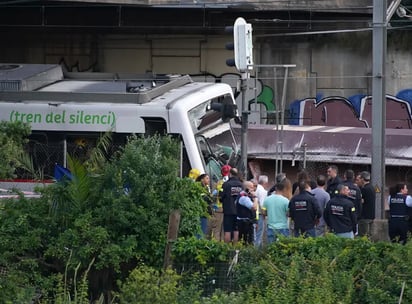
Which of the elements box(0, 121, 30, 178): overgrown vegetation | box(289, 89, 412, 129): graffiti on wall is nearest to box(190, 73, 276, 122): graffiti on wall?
box(289, 89, 412, 129): graffiti on wall

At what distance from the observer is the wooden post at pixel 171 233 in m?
12.6

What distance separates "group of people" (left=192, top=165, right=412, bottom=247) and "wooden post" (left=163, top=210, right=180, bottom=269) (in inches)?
117

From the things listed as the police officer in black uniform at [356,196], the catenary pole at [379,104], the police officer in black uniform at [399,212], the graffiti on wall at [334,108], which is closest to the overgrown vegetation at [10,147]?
the police officer in black uniform at [356,196]

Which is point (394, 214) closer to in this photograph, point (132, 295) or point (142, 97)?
point (142, 97)

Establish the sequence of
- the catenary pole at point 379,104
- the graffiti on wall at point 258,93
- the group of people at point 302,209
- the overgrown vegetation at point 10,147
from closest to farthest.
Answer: the overgrown vegetation at point 10,147
the group of people at point 302,209
the catenary pole at point 379,104
the graffiti on wall at point 258,93

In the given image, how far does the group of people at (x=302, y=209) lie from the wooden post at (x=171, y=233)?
9.73 feet

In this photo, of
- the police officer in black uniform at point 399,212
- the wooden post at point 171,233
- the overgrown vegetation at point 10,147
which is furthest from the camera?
the police officer in black uniform at point 399,212

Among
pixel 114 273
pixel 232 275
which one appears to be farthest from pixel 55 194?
pixel 232 275

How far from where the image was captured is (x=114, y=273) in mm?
12734

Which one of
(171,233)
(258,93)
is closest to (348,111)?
(258,93)

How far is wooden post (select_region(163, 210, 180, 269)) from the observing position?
A: 12570mm

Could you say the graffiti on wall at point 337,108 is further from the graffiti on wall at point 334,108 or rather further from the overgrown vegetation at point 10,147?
the overgrown vegetation at point 10,147

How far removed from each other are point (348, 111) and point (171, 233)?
68.6 feet

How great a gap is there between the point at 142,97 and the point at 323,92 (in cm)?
1442
